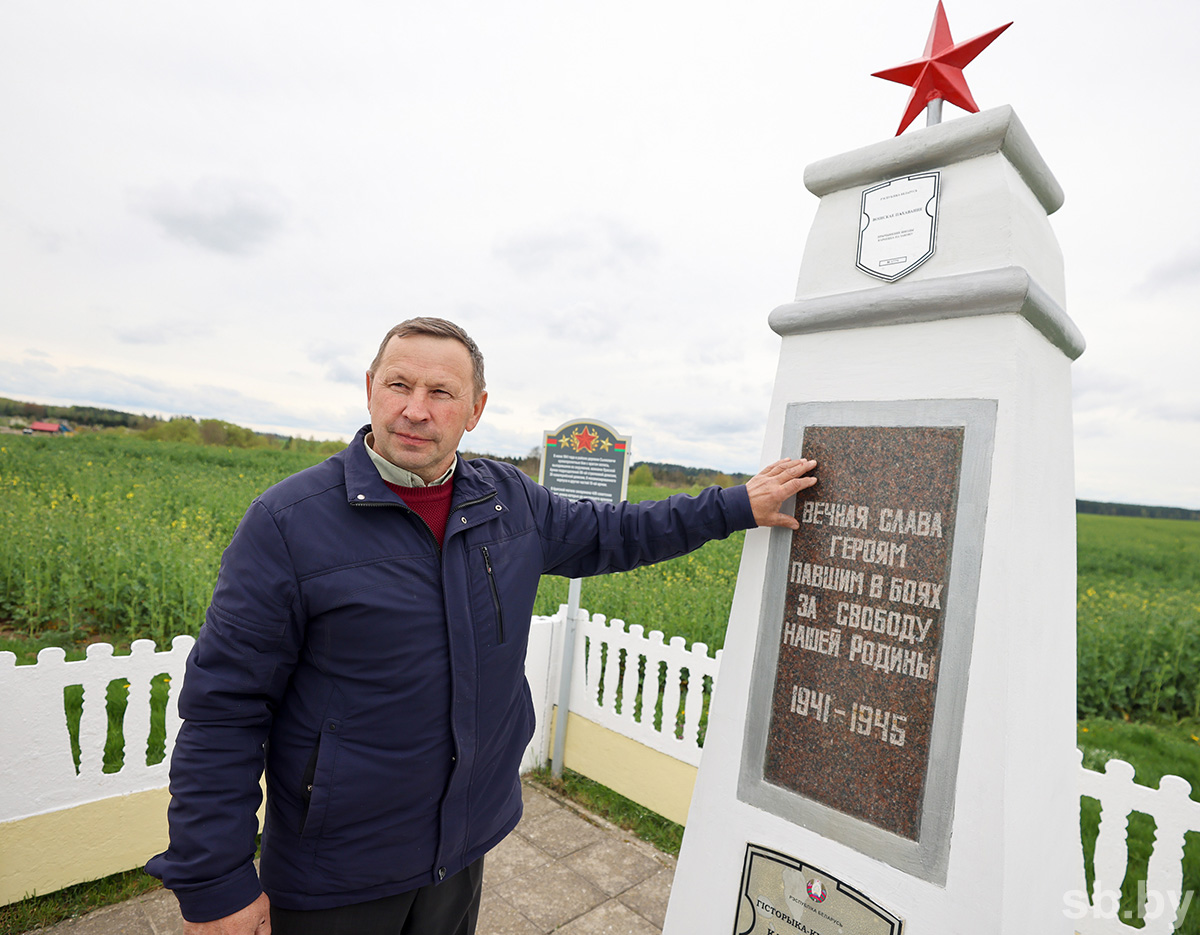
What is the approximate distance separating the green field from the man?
355cm

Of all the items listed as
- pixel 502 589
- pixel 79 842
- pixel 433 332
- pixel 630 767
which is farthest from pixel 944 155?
pixel 79 842

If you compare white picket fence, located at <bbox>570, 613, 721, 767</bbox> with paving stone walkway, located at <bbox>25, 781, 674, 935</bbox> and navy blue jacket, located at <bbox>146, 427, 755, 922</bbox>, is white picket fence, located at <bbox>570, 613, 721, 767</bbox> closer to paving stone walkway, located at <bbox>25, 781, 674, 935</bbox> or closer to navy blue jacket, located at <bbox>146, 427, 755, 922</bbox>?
paving stone walkway, located at <bbox>25, 781, 674, 935</bbox>

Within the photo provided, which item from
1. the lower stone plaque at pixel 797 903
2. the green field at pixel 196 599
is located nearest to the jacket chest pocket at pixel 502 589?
the lower stone plaque at pixel 797 903

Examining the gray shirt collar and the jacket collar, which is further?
the gray shirt collar

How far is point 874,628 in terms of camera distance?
1818 millimetres

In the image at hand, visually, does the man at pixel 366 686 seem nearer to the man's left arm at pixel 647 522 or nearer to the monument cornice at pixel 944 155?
the man's left arm at pixel 647 522

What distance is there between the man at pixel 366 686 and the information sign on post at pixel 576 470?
2.66 meters

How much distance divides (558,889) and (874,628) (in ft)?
8.62

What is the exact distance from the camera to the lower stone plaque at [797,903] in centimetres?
174

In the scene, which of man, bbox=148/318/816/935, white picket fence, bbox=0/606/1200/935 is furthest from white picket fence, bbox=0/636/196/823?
man, bbox=148/318/816/935

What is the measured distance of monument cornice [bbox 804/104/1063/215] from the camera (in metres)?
1.77

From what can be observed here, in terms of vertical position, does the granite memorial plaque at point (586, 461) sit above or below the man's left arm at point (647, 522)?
above

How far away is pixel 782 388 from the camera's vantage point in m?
2.16

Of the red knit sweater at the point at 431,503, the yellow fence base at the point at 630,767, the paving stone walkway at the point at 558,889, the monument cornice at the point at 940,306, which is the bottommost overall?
the paving stone walkway at the point at 558,889
